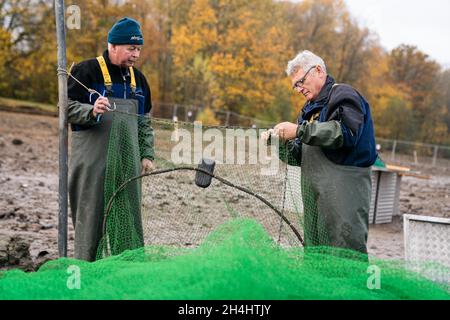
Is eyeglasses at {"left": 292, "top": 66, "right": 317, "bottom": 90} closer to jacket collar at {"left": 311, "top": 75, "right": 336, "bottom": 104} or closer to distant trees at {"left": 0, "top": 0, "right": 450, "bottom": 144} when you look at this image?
jacket collar at {"left": 311, "top": 75, "right": 336, "bottom": 104}

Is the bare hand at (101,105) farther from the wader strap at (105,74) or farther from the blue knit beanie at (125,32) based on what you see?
the blue knit beanie at (125,32)

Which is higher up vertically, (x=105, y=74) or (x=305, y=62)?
(x=305, y=62)

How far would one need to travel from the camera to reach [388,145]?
110 feet

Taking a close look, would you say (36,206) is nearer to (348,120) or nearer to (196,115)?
(348,120)

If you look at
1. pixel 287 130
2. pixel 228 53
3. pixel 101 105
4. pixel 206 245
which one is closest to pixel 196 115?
pixel 228 53

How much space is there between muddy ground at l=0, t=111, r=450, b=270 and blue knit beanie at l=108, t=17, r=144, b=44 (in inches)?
82.2

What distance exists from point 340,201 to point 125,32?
82.1 inches

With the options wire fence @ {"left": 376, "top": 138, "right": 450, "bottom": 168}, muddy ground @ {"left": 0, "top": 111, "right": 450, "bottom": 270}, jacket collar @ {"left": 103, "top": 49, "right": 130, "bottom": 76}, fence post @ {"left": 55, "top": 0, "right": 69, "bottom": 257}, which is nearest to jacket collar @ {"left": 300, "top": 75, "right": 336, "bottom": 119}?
jacket collar @ {"left": 103, "top": 49, "right": 130, "bottom": 76}

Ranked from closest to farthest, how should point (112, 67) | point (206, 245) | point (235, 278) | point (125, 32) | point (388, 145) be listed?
1. point (235, 278)
2. point (206, 245)
3. point (125, 32)
4. point (112, 67)
5. point (388, 145)

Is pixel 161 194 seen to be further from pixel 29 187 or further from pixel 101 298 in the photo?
pixel 29 187

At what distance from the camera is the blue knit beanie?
434 cm

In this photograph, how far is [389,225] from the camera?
967cm

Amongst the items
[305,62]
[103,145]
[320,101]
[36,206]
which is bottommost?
[36,206]
